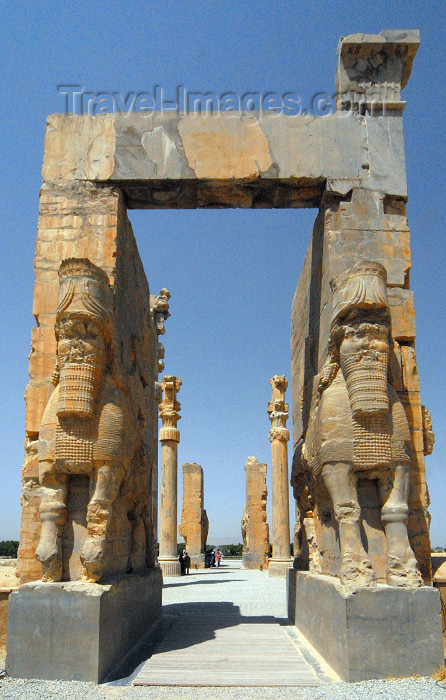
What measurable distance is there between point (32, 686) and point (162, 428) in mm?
12432

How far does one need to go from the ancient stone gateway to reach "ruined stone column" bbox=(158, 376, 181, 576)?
341 inches

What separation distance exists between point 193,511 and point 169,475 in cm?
615

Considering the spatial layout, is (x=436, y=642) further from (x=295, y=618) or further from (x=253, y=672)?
(x=295, y=618)

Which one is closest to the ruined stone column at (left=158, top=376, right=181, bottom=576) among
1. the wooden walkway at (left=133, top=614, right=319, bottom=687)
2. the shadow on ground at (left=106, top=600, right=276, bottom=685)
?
the shadow on ground at (left=106, top=600, right=276, bottom=685)

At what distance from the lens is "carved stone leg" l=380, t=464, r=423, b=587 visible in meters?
4.61

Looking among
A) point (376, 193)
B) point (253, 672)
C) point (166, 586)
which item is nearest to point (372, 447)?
point (253, 672)

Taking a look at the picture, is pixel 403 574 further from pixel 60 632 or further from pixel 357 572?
pixel 60 632

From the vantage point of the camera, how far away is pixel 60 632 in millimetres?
4492

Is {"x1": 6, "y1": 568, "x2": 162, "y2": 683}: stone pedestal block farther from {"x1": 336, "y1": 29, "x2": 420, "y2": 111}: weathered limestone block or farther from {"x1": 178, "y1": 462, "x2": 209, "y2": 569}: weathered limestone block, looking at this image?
{"x1": 178, "y1": 462, "x2": 209, "y2": 569}: weathered limestone block

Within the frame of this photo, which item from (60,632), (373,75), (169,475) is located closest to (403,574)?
(60,632)

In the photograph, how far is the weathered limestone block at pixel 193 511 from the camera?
70.9 feet

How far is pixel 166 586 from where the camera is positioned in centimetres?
1269

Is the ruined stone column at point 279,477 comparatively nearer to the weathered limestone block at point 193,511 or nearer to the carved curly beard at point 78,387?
the weathered limestone block at point 193,511

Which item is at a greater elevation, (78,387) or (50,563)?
(78,387)
